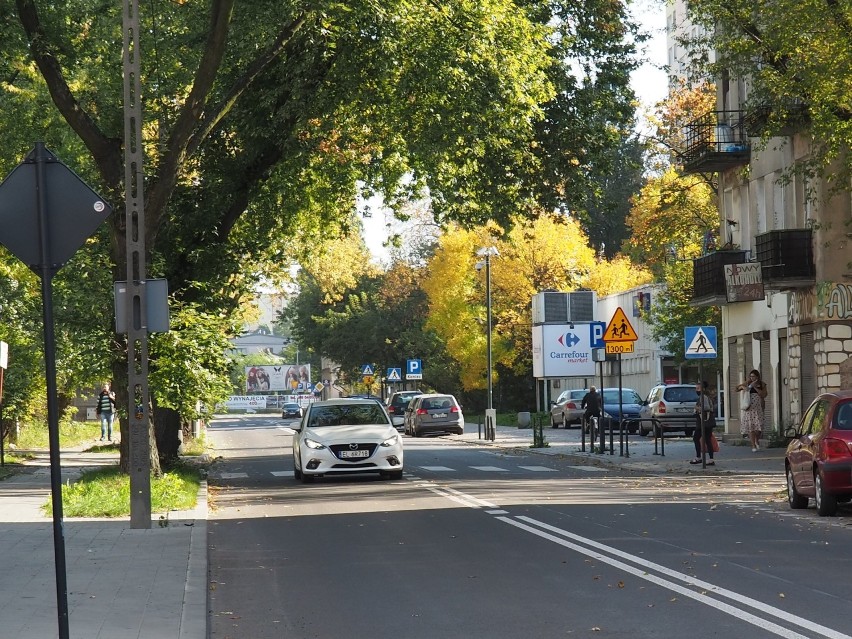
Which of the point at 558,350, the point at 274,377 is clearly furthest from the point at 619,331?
the point at 274,377

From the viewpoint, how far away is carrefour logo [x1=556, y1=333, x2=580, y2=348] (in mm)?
65938

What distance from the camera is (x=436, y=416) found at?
5681 centimetres

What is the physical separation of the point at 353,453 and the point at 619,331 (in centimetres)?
931

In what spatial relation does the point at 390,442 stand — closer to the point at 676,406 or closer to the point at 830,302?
the point at 830,302

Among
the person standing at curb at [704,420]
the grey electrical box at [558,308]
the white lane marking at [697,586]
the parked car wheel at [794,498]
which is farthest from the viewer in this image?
the grey electrical box at [558,308]


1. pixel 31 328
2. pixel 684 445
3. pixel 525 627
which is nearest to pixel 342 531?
pixel 525 627

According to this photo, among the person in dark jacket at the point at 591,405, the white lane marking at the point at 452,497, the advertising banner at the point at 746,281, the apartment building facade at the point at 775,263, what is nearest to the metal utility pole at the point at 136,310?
the white lane marking at the point at 452,497

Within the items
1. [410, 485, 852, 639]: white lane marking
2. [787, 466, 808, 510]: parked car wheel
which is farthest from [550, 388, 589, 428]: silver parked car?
[410, 485, 852, 639]: white lane marking

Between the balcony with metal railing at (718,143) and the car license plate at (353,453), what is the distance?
17825 millimetres

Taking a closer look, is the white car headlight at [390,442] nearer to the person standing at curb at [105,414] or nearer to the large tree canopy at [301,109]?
the large tree canopy at [301,109]

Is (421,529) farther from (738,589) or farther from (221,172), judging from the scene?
(221,172)

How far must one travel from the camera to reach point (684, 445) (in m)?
40.5

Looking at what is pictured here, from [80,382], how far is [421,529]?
9.71m

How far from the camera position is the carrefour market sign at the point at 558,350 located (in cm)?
6575
